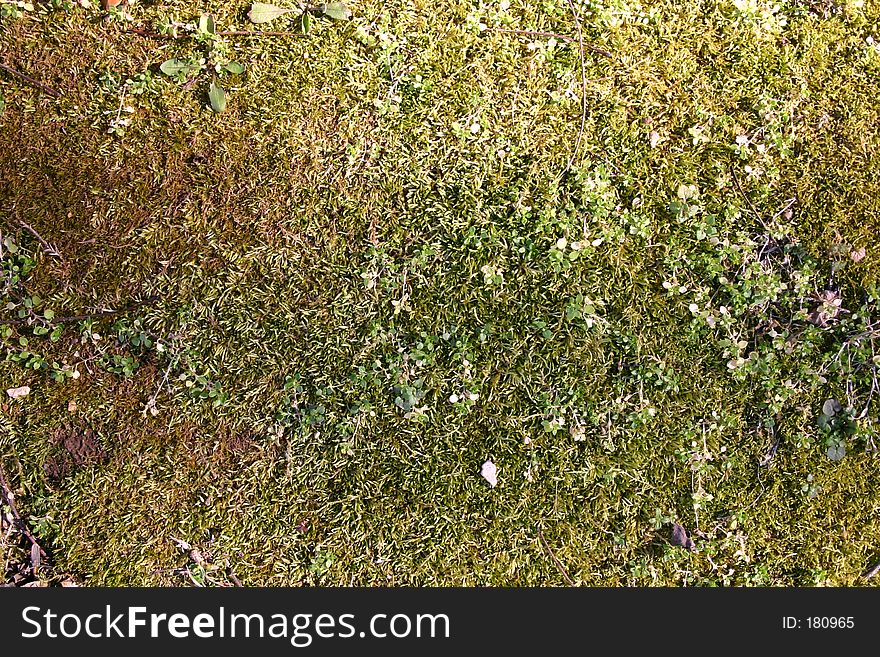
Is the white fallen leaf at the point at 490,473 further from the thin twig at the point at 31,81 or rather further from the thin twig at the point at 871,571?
the thin twig at the point at 31,81

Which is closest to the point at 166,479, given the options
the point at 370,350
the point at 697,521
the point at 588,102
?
the point at 370,350

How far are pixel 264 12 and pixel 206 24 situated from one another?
299mm

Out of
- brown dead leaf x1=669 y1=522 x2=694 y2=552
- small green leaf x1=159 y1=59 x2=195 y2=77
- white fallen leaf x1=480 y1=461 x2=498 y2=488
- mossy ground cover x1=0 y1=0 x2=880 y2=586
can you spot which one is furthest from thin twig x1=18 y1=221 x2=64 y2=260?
brown dead leaf x1=669 y1=522 x2=694 y2=552

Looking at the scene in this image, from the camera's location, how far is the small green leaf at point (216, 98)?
9.75 ft

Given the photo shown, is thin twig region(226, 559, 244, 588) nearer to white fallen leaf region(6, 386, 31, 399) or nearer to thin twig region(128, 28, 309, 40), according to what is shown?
white fallen leaf region(6, 386, 31, 399)

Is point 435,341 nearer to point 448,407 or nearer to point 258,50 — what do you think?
point 448,407

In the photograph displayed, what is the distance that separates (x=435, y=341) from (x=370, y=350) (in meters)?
0.32

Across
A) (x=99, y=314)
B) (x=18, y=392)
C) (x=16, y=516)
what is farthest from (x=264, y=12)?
(x=16, y=516)

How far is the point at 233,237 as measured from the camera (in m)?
2.93

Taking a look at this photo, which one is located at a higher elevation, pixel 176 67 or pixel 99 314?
pixel 176 67

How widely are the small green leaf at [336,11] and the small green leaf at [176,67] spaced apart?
0.74 meters

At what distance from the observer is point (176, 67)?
117 inches

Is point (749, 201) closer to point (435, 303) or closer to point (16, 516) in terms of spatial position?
point (435, 303)

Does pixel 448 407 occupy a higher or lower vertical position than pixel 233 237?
lower
